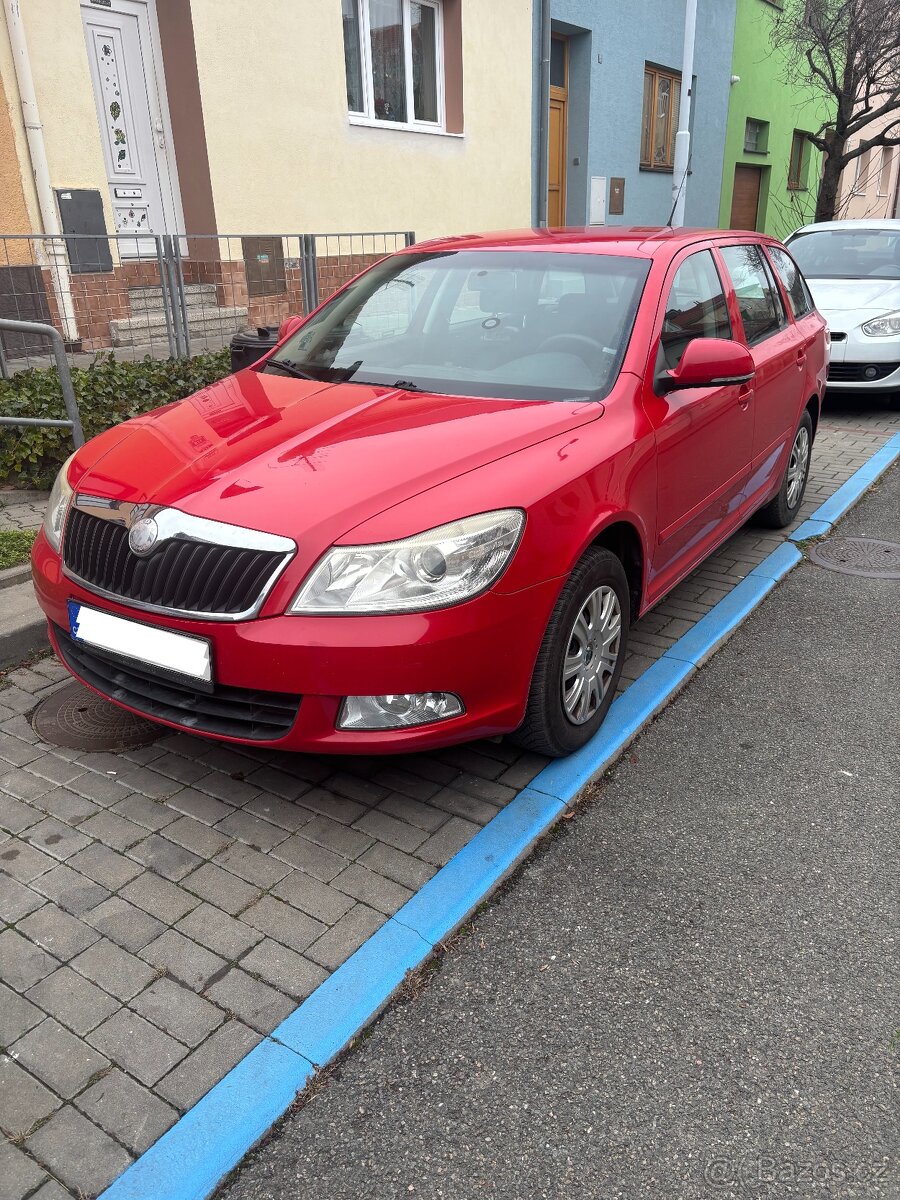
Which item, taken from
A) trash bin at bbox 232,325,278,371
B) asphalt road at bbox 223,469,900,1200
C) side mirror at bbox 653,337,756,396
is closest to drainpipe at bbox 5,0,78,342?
trash bin at bbox 232,325,278,371

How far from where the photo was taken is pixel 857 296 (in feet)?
29.2

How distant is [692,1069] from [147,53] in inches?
386

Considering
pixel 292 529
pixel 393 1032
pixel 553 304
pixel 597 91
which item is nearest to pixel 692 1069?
pixel 393 1032

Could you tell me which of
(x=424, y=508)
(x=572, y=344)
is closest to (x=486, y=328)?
(x=572, y=344)

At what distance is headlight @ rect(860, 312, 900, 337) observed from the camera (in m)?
8.42

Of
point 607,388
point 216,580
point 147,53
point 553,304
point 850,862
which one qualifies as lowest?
point 850,862

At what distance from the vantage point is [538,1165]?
76.2 inches

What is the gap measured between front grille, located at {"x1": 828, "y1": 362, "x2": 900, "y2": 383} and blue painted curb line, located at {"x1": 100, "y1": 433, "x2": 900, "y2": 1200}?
600 cm

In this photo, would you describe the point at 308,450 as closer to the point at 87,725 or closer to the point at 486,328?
the point at 486,328

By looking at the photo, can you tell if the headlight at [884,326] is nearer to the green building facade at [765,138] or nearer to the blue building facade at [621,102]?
the blue building facade at [621,102]

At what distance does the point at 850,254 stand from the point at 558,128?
23.3ft

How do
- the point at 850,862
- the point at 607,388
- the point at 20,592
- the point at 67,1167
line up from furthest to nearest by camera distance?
the point at 20,592 → the point at 607,388 → the point at 850,862 → the point at 67,1167

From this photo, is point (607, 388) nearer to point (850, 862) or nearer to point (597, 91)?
point (850, 862)

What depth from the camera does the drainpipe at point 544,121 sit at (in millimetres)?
13422
